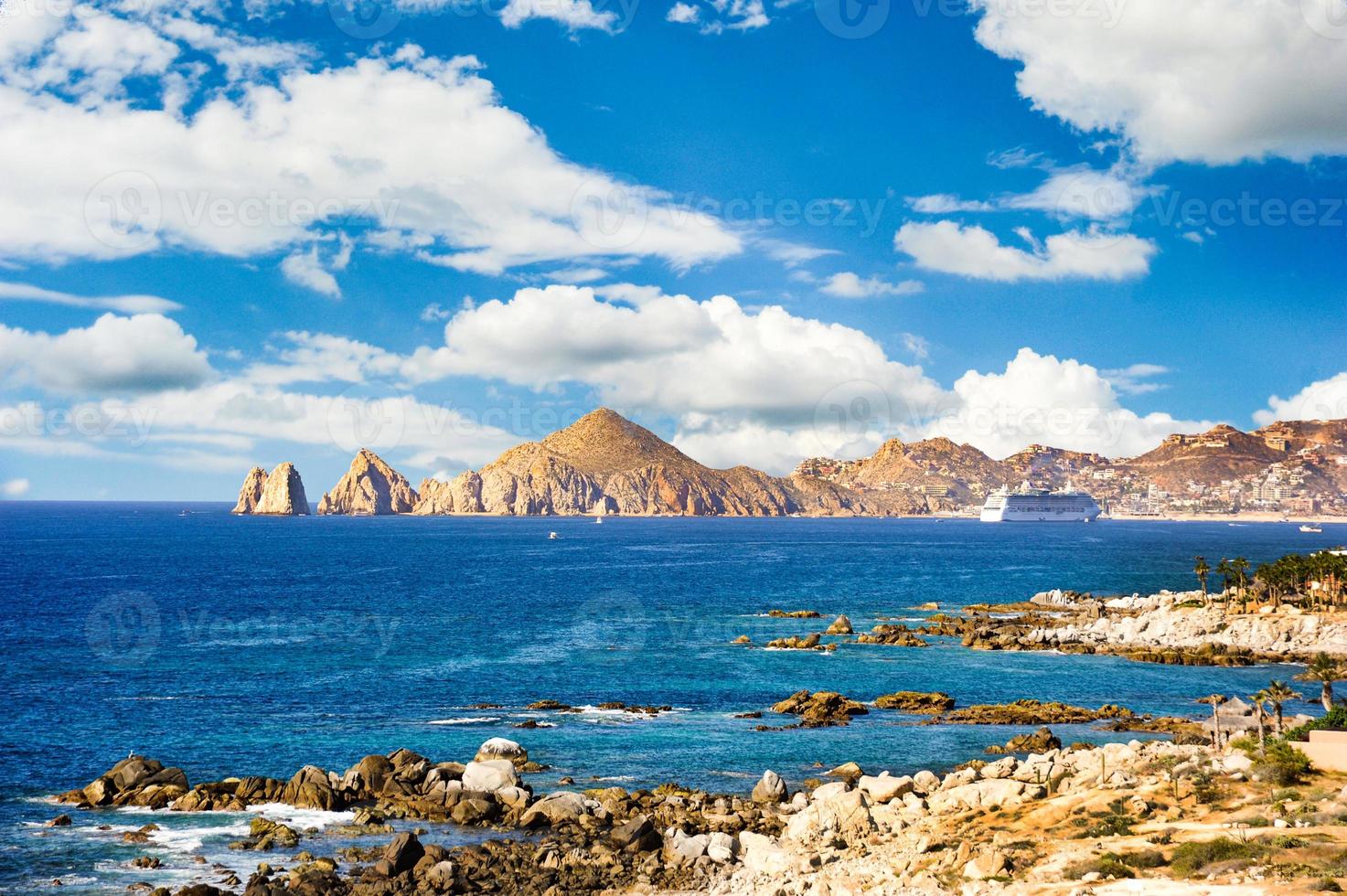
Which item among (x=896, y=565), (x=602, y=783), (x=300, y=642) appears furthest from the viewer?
(x=896, y=565)

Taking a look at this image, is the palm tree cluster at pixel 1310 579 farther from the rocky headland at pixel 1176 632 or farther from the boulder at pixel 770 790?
the boulder at pixel 770 790

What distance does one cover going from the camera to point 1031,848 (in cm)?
2870

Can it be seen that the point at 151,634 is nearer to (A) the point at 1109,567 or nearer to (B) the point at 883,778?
(B) the point at 883,778

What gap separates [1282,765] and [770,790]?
719 inches

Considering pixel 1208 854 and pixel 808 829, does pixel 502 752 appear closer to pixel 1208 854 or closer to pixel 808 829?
pixel 808 829

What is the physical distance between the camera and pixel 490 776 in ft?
124

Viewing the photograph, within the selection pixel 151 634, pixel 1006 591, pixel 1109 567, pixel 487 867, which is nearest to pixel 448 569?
pixel 151 634

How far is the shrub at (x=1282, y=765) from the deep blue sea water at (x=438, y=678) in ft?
47.3

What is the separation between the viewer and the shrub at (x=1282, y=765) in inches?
1227

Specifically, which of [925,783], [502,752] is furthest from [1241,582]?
[502,752]

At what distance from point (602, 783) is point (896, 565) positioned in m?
128

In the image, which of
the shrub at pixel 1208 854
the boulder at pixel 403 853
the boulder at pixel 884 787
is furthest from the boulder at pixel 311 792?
the shrub at pixel 1208 854

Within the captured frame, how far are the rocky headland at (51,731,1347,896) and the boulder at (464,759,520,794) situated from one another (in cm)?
5

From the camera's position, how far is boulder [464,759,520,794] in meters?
37.5
